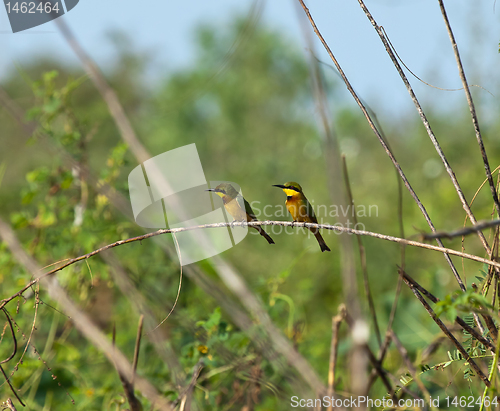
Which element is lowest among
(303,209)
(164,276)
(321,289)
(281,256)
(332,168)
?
(321,289)

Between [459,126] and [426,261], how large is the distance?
6.55 ft

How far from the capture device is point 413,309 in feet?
14.4

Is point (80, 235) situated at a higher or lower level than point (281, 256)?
higher

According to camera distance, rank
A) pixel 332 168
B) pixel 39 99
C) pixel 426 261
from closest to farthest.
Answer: pixel 332 168 < pixel 39 99 < pixel 426 261

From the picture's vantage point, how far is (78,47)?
4.93ft

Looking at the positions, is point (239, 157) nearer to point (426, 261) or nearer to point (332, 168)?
point (426, 261)

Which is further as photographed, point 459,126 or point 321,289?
point 321,289

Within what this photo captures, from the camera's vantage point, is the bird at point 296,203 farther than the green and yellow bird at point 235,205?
Yes

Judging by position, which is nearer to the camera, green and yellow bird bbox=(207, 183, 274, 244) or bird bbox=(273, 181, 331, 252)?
green and yellow bird bbox=(207, 183, 274, 244)

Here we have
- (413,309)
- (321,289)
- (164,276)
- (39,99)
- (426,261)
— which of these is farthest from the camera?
(321,289)

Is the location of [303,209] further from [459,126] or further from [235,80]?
[235,80]

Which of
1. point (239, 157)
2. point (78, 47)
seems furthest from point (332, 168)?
point (239, 157)

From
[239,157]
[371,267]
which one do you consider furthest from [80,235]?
[239,157]

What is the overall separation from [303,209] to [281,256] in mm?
3771
